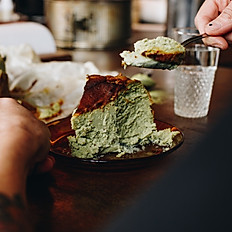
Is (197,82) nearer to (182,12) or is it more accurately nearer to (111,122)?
(111,122)

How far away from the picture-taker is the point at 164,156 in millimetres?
739

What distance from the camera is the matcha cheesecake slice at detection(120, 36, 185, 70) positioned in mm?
790

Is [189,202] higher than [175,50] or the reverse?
the reverse

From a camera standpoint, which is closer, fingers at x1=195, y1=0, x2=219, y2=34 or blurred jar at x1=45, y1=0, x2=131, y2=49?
fingers at x1=195, y1=0, x2=219, y2=34

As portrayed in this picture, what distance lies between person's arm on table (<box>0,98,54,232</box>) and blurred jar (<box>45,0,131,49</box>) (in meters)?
2.03

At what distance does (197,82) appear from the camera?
1.11 meters

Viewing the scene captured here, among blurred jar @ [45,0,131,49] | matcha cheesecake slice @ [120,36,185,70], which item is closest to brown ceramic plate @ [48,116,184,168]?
matcha cheesecake slice @ [120,36,185,70]

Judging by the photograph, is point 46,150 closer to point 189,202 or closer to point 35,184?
point 35,184

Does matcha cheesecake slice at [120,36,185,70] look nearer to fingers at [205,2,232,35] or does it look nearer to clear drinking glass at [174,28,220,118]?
fingers at [205,2,232,35]

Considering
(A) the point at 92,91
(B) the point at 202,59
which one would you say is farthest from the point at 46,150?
(B) the point at 202,59

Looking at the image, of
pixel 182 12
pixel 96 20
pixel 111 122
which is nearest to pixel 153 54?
pixel 111 122

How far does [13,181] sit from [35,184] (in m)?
0.19

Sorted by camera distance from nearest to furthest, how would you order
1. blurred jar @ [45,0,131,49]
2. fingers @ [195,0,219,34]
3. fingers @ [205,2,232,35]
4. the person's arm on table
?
the person's arm on table < fingers @ [205,2,232,35] < fingers @ [195,0,219,34] < blurred jar @ [45,0,131,49]

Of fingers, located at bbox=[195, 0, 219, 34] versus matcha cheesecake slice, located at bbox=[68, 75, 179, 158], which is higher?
fingers, located at bbox=[195, 0, 219, 34]
